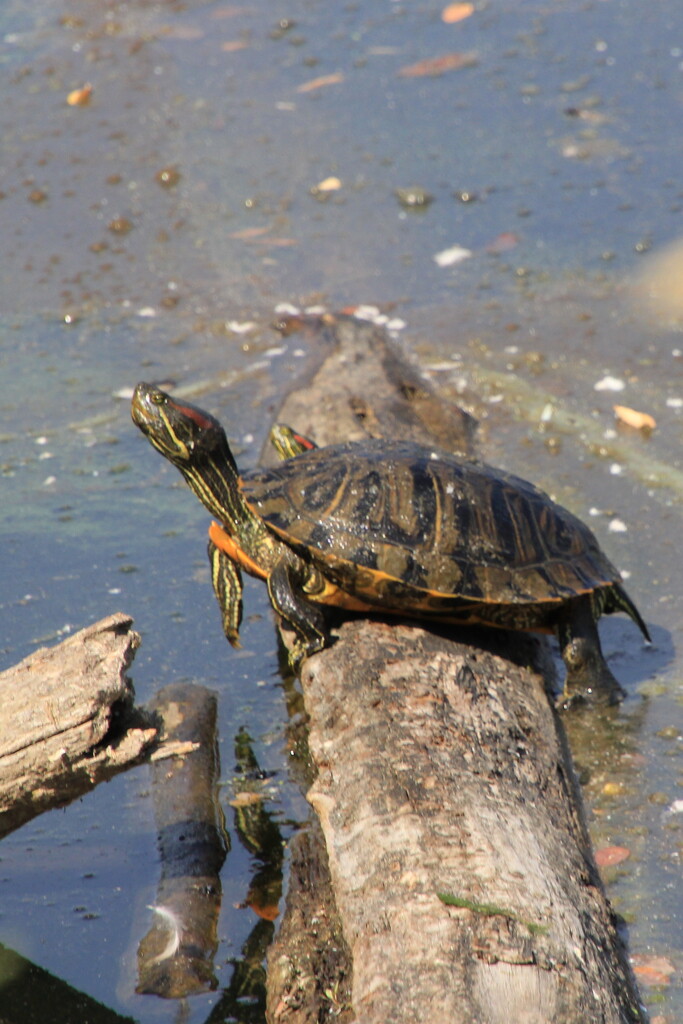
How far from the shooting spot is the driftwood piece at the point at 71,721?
280cm

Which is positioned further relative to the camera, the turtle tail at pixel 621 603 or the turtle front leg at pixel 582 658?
the turtle tail at pixel 621 603

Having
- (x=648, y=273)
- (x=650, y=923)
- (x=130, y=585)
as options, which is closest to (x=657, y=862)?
(x=650, y=923)

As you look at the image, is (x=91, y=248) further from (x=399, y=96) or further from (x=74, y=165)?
(x=399, y=96)

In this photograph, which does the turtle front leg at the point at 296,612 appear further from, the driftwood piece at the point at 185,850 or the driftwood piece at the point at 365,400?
the driftwood piece at the point at 365,400

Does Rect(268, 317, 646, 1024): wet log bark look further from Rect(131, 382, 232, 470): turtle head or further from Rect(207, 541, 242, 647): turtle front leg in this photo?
Rect(131, 382, 232, 470): turtle head

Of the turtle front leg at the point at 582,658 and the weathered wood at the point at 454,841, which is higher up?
the weathered wood at the point at 454,841

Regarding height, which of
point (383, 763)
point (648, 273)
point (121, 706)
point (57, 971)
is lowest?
point (648, 273)

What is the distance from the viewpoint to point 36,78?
10.5 m

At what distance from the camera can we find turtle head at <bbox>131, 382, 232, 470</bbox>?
4.27 metres

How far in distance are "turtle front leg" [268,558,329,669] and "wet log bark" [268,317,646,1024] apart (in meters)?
0.08

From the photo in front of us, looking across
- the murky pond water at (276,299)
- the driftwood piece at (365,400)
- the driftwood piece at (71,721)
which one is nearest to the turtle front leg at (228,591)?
the murky pond water at (276,299)

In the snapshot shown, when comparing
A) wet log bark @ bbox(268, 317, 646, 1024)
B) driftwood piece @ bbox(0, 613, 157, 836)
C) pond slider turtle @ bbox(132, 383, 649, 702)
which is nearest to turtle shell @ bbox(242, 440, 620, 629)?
pond slider turtle @ bbox(132, 383, 649, 702)

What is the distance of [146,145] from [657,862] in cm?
783

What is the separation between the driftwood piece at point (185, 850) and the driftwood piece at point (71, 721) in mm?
128
